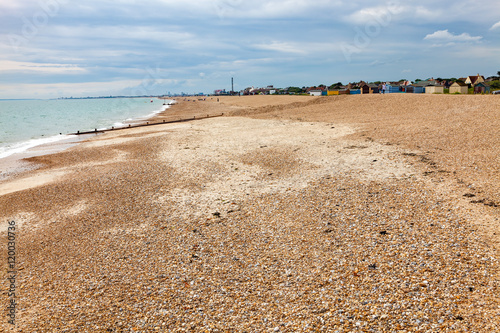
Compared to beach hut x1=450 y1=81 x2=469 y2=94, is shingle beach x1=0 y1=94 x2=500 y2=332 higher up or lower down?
lower down

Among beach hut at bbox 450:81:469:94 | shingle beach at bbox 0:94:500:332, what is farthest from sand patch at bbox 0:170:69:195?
beach hut at bbox 450:81:469:94

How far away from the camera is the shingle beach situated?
6.70 metres

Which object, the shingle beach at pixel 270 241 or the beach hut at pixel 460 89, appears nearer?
the shingle beach at pixel 270 241

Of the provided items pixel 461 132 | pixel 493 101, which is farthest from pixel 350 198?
pixel 493 101

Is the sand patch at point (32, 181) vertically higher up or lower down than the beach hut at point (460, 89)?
lower down

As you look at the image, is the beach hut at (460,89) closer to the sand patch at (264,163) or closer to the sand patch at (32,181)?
the sand patch at (264,163)

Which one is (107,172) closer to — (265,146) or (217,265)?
(265,146)

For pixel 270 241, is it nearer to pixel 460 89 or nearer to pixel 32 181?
pixel 32 181

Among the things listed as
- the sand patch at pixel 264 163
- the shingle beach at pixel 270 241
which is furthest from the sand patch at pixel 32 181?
the sand patch at pixel 264 163

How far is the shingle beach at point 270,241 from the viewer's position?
6699 millimetres

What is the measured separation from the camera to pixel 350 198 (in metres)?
12.2

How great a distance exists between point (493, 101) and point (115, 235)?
3361 centimetres

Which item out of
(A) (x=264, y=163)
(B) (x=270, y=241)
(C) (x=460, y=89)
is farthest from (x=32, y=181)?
(C) (x=460, y=89)

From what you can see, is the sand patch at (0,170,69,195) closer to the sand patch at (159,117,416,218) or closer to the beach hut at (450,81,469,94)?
the sand patch at (159,117,416,218)
